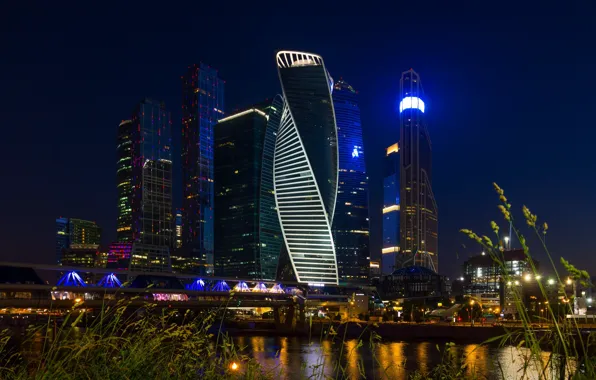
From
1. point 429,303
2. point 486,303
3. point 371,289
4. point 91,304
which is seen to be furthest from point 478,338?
point 371,289

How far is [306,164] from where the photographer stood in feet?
466

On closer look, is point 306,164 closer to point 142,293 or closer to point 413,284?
point 413,284

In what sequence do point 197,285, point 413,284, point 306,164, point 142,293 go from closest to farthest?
1. point 142,293
2. point 197,285
3. point 306,164
4. point 413,284

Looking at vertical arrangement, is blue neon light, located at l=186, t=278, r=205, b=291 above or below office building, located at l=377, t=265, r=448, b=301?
above

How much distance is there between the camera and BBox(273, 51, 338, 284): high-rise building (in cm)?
14338

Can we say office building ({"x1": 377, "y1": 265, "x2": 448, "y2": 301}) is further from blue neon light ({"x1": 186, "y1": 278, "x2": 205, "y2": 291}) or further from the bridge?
blue neon light ({"x1": 186, "y1": 278, "x2": 205, "y2": 291})

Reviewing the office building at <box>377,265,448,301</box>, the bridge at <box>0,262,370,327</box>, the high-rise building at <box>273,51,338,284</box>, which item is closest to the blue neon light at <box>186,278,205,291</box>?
the bridge at <box>0,262,370,327</box>

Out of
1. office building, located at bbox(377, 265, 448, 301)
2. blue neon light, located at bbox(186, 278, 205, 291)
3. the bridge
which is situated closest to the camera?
the bridge

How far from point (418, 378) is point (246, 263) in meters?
192

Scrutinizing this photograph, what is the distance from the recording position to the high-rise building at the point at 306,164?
143375 millimetres

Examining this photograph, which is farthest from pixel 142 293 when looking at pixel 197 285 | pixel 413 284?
pixel 413 284

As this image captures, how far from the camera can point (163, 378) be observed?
18.4 feet

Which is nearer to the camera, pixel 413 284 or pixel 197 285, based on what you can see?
pixel 197 285

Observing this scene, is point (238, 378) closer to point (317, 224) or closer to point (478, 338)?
point (478, 338)
